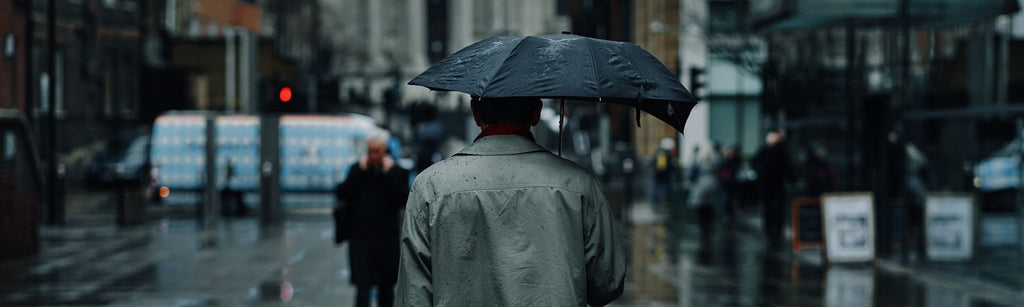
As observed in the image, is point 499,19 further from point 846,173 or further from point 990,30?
point 990,30

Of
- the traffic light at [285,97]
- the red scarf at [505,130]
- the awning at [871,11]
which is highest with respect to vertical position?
the awning at [871,11]

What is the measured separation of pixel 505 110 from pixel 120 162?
40742 mm

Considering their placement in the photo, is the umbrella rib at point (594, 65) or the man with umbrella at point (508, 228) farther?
the umbrella rib at point (594, 65)

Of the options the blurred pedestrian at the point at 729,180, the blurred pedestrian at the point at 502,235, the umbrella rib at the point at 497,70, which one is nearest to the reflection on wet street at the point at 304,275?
the blurred pedestrian at the point at 729,180

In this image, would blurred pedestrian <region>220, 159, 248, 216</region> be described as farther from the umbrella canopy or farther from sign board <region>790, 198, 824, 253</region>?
the umbrella canopy

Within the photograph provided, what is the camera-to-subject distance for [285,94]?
21.2 m

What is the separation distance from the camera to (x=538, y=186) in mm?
4777

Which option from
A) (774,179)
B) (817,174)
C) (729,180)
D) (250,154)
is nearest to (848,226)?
(774,179)

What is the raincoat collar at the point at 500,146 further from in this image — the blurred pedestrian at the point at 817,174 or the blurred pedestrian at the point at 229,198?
the blurred pedestrian at the point at 229,198

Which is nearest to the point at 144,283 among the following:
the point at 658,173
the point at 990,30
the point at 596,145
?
the point at 990,30

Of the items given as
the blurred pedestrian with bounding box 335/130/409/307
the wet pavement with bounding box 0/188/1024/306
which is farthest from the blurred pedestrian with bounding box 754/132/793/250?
the blurred pedestrian with bounding box 335/130/409/307

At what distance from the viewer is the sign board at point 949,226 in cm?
1681

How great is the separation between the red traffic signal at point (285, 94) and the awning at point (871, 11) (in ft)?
22.4

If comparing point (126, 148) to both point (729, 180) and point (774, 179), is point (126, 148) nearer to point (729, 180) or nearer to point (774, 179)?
point (729, 180)
